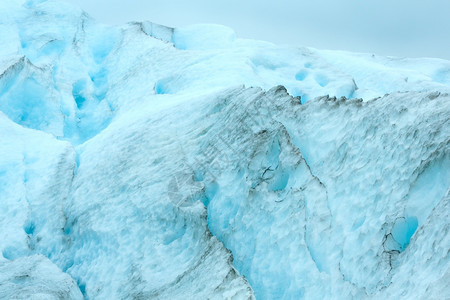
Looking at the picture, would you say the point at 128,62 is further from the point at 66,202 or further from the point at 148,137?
the point at 66,202

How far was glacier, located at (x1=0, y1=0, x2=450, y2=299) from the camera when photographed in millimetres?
6562

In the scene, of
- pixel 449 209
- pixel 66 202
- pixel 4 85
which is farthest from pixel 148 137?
pixel 449 209

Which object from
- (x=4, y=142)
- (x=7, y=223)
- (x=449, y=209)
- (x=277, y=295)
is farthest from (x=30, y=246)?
(x=449, y=209)

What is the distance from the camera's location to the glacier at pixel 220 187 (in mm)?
6562

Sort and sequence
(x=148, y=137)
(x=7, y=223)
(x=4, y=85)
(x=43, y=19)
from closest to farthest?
(x=7, y=223) → (x=148, y=137) → (x=4, y=85) → (x=43, y=19)

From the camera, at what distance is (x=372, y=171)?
729 cm

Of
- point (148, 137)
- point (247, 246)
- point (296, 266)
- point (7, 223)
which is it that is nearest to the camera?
point (296, 266)

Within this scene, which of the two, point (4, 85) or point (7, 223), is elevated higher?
point (4, 85)

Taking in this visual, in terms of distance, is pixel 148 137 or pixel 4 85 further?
pixel 4 85

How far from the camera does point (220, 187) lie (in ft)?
29.8

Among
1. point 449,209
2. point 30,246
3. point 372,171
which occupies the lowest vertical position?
point 30,246

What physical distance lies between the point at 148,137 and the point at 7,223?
3272 millimetres

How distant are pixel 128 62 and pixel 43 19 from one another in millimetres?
4457

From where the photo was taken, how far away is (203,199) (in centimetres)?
909
